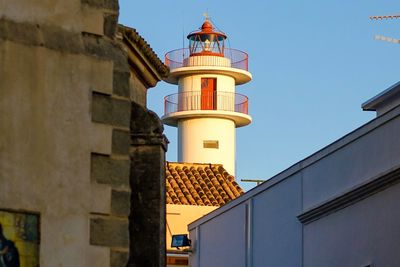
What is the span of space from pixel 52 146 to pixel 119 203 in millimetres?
755

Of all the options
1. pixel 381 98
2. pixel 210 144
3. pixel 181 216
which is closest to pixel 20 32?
pixel 381 98

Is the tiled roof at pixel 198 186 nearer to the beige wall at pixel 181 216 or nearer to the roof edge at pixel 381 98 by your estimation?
the beige wall at pixel 181 216

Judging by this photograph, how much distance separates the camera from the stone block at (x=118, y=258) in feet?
35.0

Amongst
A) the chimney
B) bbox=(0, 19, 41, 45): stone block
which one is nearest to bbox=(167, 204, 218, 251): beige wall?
the chimney

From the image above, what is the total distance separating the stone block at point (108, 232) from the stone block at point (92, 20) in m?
1.52

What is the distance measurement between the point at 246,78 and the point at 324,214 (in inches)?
1350

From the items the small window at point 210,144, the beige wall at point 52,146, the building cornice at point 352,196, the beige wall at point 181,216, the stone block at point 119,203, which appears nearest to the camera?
the beige wall at point 52,146

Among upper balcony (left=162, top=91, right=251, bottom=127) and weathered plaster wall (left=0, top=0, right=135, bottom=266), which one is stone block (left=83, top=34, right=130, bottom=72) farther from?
upper balcony (left=162, top=91, right=251, bottom=127)

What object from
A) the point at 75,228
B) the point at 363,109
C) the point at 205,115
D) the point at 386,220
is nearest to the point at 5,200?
the point at 75,228

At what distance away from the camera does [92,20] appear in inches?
431

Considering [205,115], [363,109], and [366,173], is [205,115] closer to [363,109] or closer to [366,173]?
[363,109]

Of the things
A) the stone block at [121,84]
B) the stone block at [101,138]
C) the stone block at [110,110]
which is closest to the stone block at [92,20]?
the stone block at [121,84]

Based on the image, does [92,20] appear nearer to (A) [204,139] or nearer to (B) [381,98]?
(B) [381,98]

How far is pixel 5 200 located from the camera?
10086 mm
